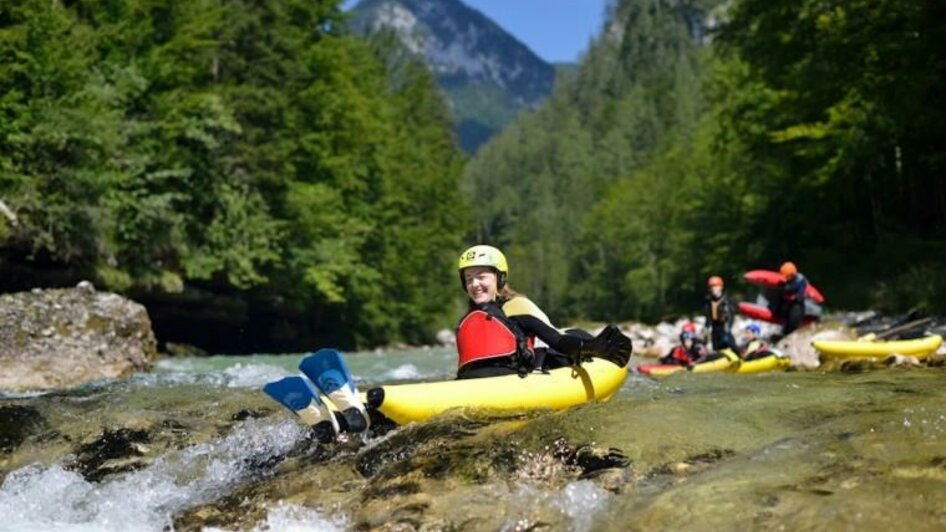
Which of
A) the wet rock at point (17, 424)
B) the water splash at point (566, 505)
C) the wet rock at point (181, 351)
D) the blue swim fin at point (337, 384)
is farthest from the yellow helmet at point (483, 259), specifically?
the wet rock at point (181, 351)

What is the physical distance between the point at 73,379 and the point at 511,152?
351ft

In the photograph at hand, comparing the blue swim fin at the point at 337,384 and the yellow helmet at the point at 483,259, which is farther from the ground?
the yellow helmet at the point at 483,259

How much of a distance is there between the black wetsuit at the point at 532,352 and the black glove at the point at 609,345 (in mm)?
63

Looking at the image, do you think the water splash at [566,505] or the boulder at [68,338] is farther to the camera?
the boulder at [68,338]

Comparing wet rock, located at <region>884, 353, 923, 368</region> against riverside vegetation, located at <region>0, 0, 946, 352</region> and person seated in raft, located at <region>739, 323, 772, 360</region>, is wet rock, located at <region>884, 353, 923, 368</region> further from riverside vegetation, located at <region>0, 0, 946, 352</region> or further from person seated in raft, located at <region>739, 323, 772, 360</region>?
riverside vegetation, located at <region>0, 0, 946, 352</region>

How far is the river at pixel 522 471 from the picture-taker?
381 centimetres

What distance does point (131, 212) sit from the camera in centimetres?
1767

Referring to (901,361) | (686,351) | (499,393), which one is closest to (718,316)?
(686,351)

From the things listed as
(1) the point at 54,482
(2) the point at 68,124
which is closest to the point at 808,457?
(1) the point at 54,482

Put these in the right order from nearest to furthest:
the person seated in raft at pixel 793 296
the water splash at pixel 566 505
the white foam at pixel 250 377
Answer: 1. the water splash at pixel 566 505
2. the white foam at pixel 250 377
3. the person seated in raft at pixel 793 296

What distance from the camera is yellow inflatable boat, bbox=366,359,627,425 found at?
5520 mm

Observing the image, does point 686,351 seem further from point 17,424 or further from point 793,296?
point 17,424

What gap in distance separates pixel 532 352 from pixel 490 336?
12.6 inches

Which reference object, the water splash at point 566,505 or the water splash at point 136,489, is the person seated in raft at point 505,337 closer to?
the water splash at point 136,489
